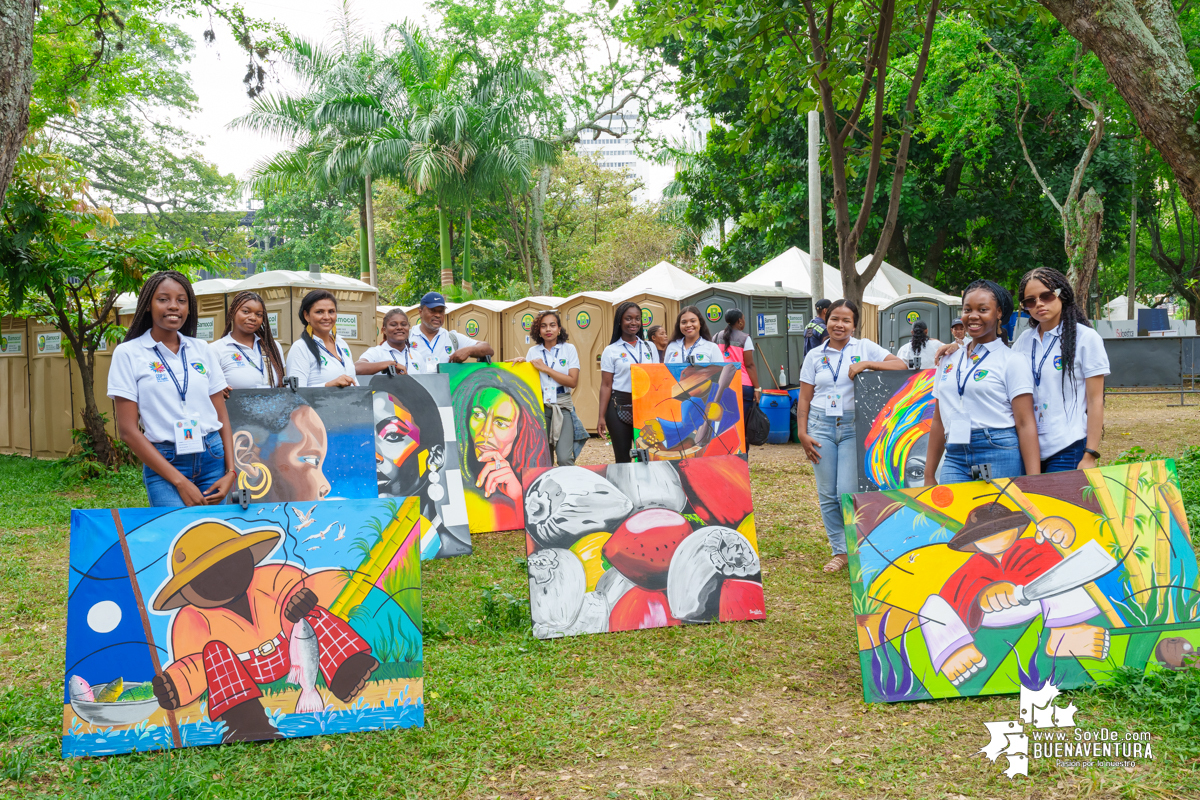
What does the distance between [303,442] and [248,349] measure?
73 centimetres

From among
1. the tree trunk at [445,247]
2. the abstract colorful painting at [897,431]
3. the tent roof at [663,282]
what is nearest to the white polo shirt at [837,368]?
the abstract colorful painting at [897,431]

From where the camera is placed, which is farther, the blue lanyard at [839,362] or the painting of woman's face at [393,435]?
the painting of woman's face at [393,435]

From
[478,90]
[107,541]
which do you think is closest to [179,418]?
[107,541]

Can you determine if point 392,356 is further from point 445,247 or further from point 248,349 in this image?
point 445,247

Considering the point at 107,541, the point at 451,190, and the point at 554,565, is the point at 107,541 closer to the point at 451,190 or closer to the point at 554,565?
the point at 554,565

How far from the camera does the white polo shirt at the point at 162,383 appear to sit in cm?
394

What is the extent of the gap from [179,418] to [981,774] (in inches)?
144

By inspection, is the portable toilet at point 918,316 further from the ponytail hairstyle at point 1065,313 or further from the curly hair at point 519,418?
the ponytail hairstyle at point 1065,313

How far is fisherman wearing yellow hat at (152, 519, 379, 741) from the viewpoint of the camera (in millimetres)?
3592

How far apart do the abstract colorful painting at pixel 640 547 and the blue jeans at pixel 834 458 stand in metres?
1.01

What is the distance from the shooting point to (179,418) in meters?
4.05

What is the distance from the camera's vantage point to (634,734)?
12.3ft

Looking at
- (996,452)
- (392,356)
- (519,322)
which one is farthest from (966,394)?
(519,322)

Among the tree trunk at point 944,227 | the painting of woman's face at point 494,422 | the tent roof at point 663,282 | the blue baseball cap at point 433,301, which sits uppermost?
the tree trunk at point 944,227
